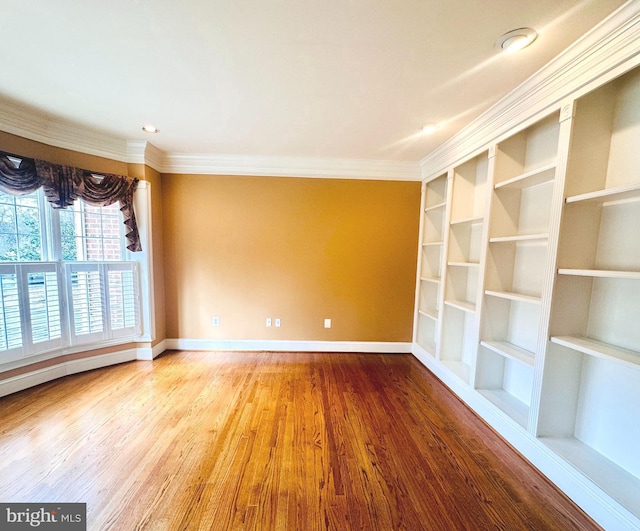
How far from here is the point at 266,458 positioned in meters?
1.61

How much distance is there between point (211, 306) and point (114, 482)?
6.58 ft

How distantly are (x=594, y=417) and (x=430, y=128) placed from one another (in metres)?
2.45

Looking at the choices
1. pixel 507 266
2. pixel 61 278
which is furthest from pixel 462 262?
pixel 61 278

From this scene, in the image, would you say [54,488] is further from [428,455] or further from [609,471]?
[609,471]

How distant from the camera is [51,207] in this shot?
2371mm

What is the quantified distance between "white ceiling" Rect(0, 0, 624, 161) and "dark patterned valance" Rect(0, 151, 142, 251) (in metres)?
0.48

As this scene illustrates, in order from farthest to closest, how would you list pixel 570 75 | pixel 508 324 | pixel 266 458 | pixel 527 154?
pixel 508 324, pixel 527 154, pixel 266 458, pixel 570 75

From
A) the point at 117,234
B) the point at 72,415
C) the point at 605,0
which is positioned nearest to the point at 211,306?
the point at 117,234

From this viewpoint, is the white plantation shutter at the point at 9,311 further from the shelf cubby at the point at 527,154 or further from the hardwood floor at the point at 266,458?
the shelf cubby at the point at 527,154

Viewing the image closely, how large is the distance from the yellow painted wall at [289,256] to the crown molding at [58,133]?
591 millimetres

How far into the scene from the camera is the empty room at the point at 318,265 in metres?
1.28

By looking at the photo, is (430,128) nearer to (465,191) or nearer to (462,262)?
(465,191)

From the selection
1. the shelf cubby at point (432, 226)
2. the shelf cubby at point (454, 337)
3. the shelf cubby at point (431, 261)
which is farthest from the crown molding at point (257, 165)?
the shelf cubby at point (454, 337)

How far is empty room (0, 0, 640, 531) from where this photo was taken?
1280 mm
